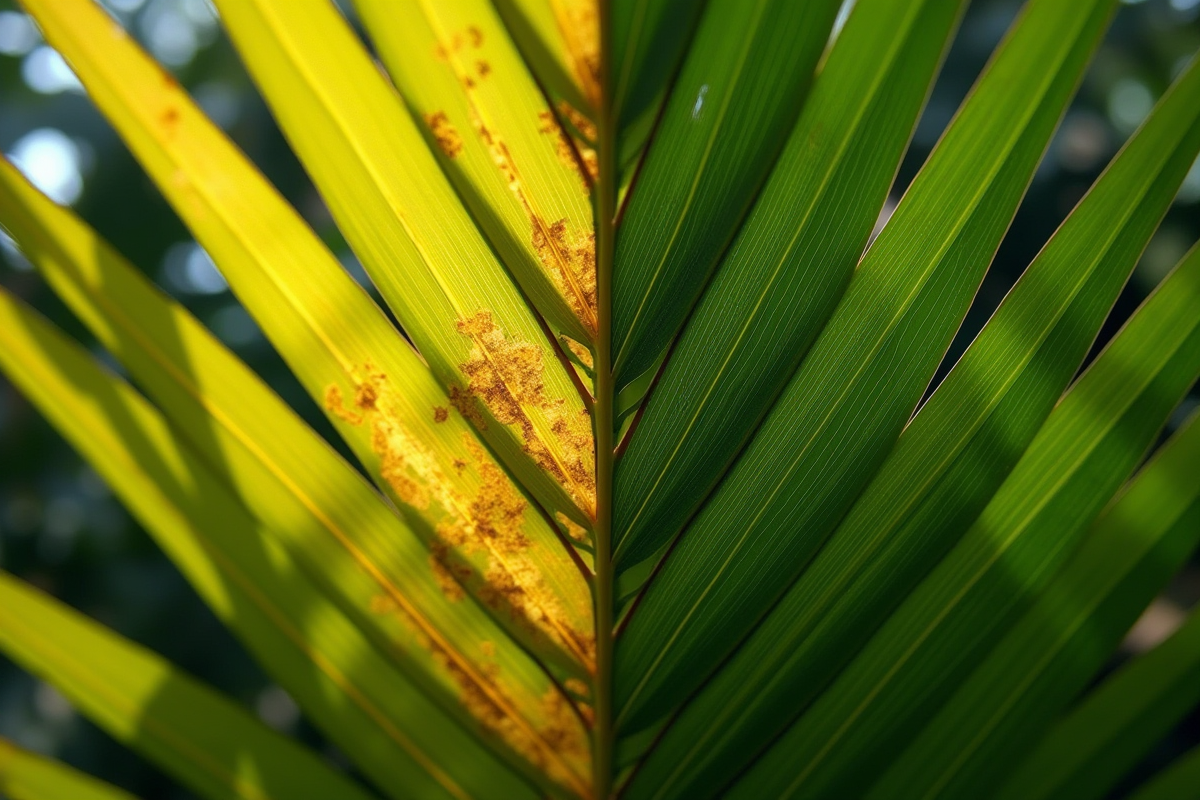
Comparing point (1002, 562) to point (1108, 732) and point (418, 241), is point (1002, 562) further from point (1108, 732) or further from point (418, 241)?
point (418, 241)

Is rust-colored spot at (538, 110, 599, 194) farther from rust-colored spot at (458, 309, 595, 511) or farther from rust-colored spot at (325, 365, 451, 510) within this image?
rust-colored spot at (325, 365, 451, 510)

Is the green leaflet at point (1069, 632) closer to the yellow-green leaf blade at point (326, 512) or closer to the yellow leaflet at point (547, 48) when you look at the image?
the yellow-green leaf blade at point (326, 512)

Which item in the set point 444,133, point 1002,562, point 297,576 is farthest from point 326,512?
point 1002,562

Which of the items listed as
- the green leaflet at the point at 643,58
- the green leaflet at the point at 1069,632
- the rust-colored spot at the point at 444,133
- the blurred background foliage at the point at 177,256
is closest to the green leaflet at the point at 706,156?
the green leaflet at the point at 643,58

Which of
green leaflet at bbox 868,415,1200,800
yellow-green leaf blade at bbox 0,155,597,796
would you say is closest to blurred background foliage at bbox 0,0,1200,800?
green leaflet at bbox 868,415,1200,800

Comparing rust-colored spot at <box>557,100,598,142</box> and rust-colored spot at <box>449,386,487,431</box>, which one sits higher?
rust-colored spot at <box>557,100,598,142</box>
